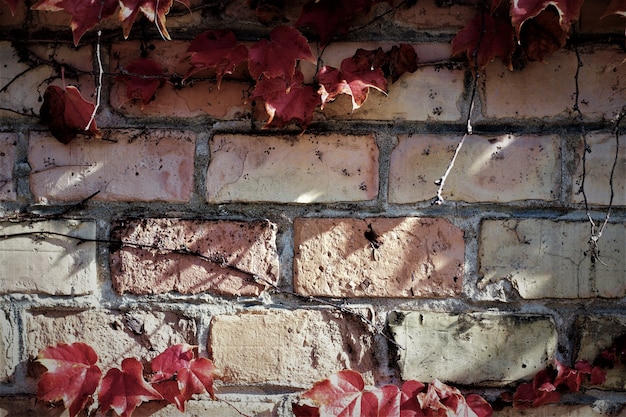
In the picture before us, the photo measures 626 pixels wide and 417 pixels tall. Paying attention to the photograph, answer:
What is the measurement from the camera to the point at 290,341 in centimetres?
88

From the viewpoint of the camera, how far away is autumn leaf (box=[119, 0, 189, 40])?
0.78 m

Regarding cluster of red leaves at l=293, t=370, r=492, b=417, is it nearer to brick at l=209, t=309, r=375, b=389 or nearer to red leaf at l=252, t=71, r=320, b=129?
brick at l=209, t=309, r=375, b=389

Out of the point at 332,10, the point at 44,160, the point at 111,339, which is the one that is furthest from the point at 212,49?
the point at 111,339

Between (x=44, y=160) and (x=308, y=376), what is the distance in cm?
52

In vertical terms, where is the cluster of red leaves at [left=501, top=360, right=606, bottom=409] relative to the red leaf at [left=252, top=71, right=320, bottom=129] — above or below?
below

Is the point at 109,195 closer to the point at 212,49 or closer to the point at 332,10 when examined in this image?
the point at 212,49

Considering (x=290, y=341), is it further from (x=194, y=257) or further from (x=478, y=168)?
(x=478, y=168)

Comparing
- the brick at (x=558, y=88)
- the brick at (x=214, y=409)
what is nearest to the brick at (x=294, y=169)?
the brick at (x=558, y=88)

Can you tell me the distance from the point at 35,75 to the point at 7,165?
14 cm

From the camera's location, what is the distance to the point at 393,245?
0.87m

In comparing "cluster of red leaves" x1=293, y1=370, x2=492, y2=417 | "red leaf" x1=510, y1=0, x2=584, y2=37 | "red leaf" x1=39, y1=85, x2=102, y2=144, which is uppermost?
"red leaf" x1=510, y1=0, x2=584, y2=37

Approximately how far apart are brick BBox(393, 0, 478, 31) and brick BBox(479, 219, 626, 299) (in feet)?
1.00

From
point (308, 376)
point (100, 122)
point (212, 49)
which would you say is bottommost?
point (308, 376)

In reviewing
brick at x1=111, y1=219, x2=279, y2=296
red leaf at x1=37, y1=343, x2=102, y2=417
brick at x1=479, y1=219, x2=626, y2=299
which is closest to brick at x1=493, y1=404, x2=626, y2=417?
brick at x1=479, y1=219, x2=626, y2=299
